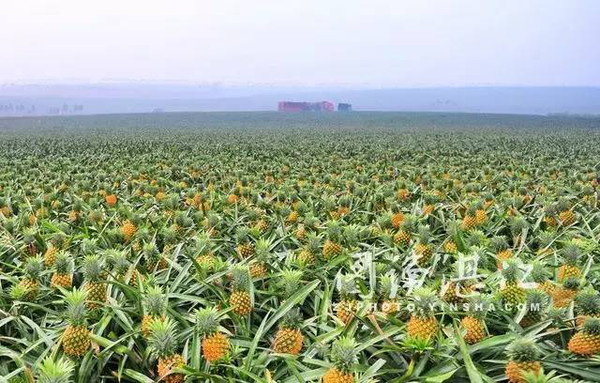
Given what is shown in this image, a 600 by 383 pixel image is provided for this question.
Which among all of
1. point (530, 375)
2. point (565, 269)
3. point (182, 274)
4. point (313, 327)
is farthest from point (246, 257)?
point (530, 375)

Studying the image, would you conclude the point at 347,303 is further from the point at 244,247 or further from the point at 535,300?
the point at 244,247

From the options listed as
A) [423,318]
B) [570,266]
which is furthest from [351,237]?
[423,318]

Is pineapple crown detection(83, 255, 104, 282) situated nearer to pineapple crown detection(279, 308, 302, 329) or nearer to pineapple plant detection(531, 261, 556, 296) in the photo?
pineapple crown detection(279, 308, 302, 329)

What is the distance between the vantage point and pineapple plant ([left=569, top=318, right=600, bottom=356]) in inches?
87.7

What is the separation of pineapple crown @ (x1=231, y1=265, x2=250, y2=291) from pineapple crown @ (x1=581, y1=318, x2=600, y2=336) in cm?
146

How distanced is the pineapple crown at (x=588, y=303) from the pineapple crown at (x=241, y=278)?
1.47 metres

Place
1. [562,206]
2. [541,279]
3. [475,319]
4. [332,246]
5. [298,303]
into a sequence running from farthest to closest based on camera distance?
[562,206], [332,246], [298,303], [541,279], [475,319]

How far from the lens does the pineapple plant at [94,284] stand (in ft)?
9.30

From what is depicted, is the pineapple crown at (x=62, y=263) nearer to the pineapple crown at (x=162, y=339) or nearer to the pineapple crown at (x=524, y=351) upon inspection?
the pineapple crown at (x=162, y=339)

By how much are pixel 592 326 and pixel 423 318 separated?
2.09 feet

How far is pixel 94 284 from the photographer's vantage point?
2.92m

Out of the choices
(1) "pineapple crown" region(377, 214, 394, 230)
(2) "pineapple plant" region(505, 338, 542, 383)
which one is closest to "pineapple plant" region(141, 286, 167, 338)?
(2) "pineapple plant" region(505, 338, 542, 383)

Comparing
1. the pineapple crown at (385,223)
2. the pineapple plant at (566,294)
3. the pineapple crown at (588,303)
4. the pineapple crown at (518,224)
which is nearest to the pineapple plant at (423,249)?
the pineapple crown at (385,223)

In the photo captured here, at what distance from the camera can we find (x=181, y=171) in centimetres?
1031
